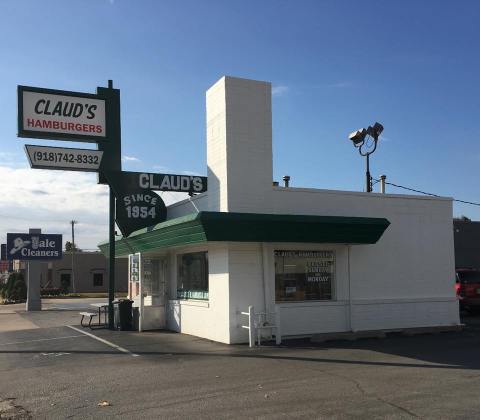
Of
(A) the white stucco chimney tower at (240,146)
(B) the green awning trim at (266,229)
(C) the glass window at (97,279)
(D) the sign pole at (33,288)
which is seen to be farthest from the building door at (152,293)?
(C) the glass window at (97,279)

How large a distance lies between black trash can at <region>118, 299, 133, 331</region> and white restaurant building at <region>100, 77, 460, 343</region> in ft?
2.75

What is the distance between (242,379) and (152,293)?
32.9 ft

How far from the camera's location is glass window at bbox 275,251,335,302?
1530 centimetres

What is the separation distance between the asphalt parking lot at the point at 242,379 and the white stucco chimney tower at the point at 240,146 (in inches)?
146

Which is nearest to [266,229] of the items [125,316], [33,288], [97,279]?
[125,316]

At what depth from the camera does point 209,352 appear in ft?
42.6

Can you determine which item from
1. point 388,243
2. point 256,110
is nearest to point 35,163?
point 256,110

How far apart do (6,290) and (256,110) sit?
36.3 m

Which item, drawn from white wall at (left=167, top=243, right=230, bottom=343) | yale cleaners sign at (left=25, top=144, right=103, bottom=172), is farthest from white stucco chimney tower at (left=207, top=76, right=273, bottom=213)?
yale cleaners sign at (left=25, top=144, right=103, bottom=172)

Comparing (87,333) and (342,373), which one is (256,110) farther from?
(87,333)

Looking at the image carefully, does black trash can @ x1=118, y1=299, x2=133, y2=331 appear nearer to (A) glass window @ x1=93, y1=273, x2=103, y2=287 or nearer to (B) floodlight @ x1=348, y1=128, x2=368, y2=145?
(B) floodlight @ x1=348, y1=128, x2=368, y2=145

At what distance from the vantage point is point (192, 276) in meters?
17.2

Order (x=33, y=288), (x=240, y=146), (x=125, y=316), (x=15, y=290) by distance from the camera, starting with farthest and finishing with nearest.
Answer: (x=15, y=290) < (x=33, y=288) < (x=125, y=316) < (x=240, y=146)

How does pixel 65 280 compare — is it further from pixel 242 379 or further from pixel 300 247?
pixel 242 379
